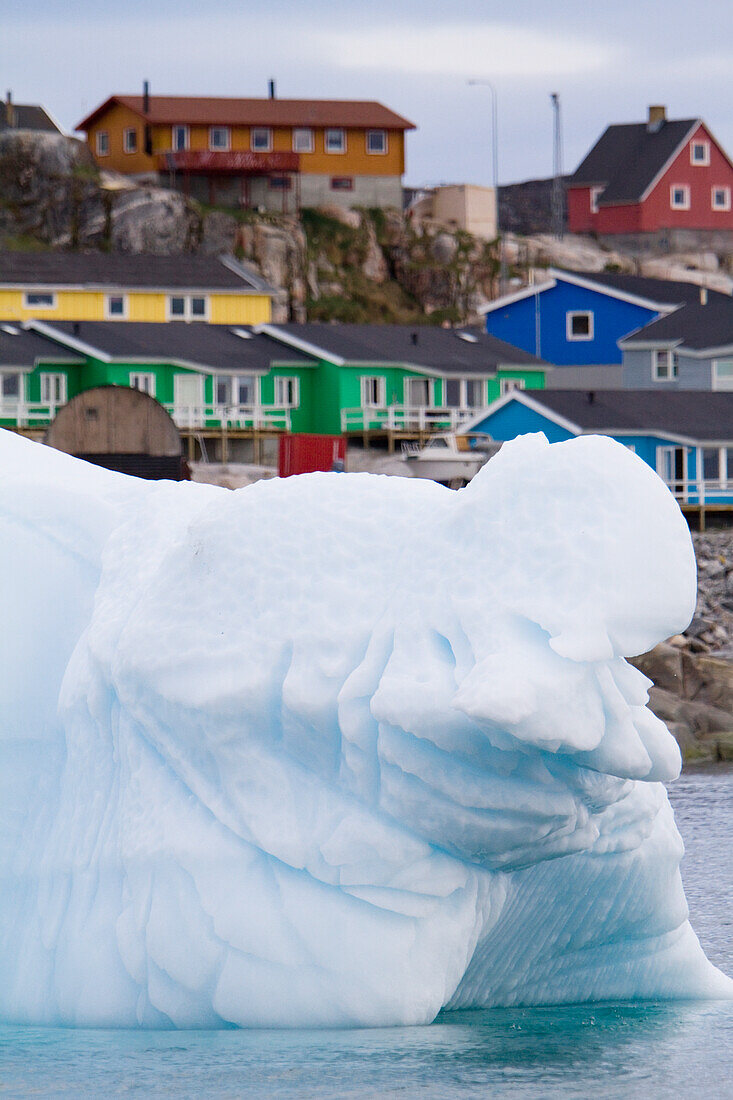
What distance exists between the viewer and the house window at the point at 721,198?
239ft

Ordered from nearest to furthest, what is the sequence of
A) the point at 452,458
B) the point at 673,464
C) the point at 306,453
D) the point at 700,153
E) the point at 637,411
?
1. the point at 306,453
2. the point at 452,458
3. the point at 673,464
4. the point at 637,411
5. the point at 700,153

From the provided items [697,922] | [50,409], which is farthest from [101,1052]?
[50,409]

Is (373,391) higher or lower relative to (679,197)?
lower

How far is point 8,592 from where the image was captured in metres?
9.24

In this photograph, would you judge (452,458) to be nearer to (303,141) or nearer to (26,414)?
(26,414)

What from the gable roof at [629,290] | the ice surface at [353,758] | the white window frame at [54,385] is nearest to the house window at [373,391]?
the white window frame at [54,385]

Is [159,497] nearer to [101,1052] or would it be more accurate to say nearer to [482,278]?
[101,1052]

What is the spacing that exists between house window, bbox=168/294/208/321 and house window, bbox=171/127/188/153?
18.7 meters

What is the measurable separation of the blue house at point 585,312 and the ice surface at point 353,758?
4573cm

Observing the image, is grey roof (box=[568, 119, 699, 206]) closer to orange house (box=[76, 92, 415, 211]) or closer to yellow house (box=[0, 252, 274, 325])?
orange house (box=[76, 92, 415, 211])

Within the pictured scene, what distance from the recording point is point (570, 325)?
54000mm

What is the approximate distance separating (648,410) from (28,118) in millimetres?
43279

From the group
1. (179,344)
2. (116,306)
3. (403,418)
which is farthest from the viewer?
(116,306)

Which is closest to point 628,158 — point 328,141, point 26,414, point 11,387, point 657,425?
point 328,141
